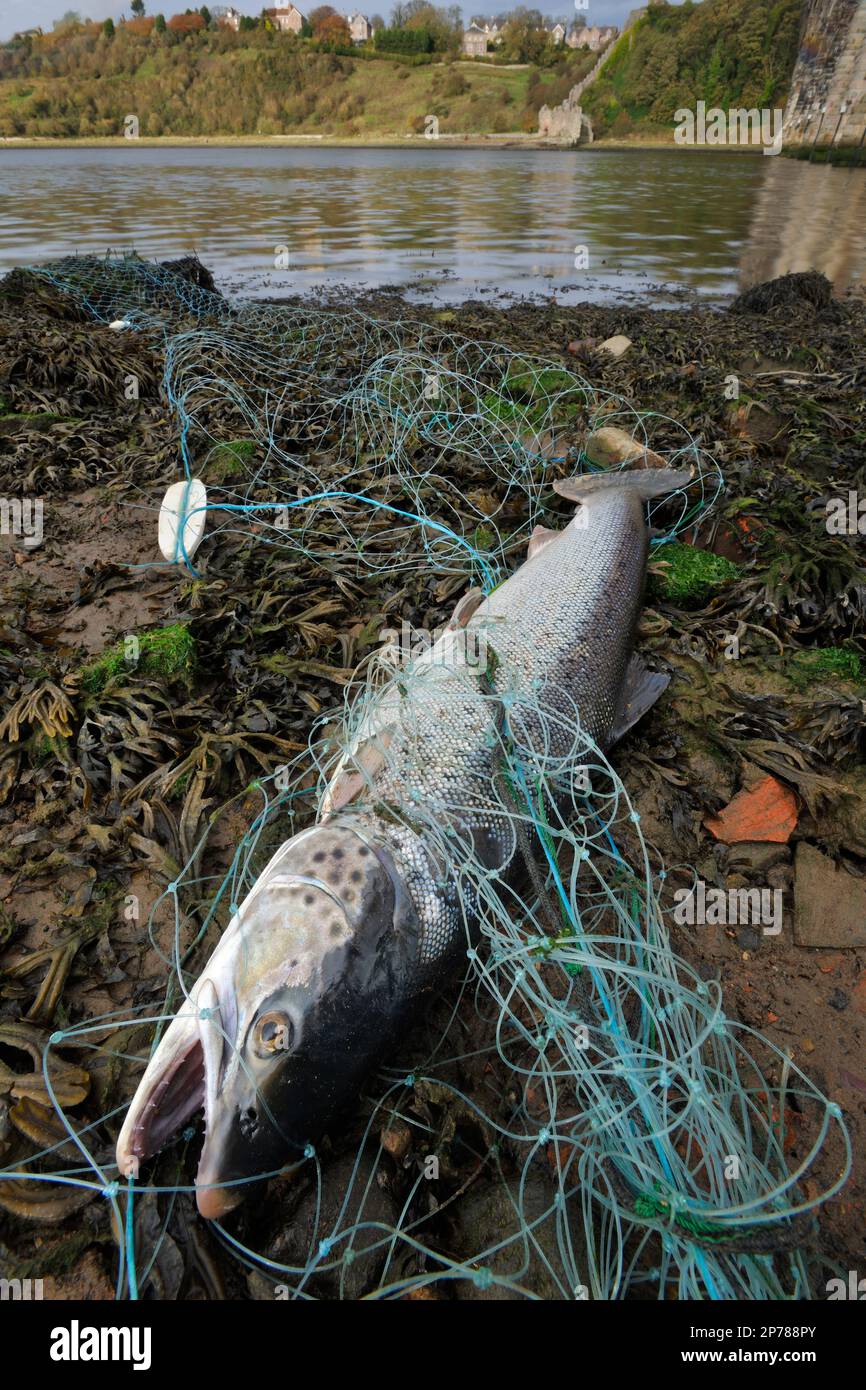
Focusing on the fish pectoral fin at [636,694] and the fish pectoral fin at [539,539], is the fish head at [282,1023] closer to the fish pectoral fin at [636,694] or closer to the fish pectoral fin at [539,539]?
the fish pectoral fin at [636,694]

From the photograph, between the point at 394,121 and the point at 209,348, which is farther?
the point at 394,121

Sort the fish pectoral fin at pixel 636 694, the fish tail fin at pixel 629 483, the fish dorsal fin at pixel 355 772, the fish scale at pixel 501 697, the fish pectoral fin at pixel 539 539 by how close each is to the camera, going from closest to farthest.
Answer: the fish scale at pixel 501 697, the fish dorsal fin at pixel 355 772, the fish pectoral fin at pixel 636 694, the fish pectoral fin at pixel 539 539, the fish tail fin at pixel 629 483

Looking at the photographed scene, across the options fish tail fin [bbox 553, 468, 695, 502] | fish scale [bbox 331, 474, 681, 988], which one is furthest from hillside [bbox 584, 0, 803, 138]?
fish scale [bbox 331, 474, 681, 988]

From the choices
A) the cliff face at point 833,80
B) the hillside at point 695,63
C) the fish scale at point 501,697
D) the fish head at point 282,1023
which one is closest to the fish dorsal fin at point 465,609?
the fish scale at point 501,697

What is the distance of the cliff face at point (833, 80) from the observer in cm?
4781

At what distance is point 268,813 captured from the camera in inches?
129

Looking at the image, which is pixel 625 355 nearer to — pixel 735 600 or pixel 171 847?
pixel 735 600

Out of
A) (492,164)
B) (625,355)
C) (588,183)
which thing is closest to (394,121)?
(492,164)

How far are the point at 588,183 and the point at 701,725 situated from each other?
43.1m

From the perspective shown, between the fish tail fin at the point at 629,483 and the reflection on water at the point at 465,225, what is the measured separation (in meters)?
9.37

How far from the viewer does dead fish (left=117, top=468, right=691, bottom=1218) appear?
2023 millimetres

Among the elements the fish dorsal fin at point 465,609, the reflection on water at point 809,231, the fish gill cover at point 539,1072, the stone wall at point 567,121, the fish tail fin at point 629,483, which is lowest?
the fish gill cover at point 539,1072

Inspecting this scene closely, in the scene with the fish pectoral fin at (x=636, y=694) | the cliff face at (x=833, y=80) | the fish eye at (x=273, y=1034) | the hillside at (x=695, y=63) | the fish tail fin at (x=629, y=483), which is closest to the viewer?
the fish eye at (x=273, y=1034)

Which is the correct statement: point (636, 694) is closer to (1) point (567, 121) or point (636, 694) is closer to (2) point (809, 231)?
(2) point (809, 231)
